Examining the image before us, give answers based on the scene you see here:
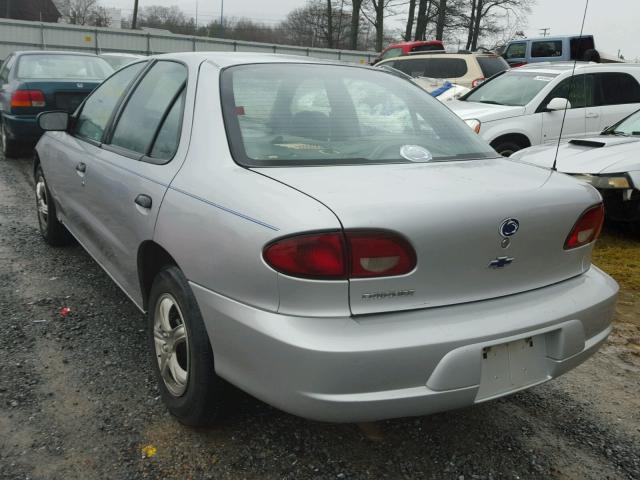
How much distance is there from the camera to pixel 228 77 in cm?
263

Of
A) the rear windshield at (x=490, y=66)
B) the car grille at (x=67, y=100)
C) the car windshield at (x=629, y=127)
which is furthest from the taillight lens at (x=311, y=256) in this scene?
the rear windshield at (x=490, y=66)

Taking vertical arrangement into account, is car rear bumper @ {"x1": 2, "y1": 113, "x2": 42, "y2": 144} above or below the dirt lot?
above

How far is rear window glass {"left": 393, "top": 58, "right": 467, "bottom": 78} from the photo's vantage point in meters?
12.4

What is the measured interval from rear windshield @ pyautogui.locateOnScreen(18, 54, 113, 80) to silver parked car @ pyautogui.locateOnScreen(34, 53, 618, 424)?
637cm

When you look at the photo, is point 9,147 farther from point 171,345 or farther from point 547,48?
point 547,48

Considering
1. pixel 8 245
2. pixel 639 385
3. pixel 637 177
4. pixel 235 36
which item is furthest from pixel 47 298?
pixel 235 36

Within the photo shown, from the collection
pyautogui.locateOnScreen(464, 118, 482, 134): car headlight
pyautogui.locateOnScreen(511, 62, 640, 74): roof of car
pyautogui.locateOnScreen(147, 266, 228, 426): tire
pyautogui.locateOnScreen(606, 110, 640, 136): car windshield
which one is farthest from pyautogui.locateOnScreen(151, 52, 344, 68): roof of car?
pyautogui.locateOnScreen(511, 62, 640, 74): roof of car

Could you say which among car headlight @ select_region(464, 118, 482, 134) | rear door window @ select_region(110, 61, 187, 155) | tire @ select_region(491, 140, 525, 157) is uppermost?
rear door window @ select_region(110, 61, 187, 155)

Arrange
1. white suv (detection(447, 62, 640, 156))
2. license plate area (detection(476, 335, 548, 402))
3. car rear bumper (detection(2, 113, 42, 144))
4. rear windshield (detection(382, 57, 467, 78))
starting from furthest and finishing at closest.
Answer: rear windshield (detection(382, 57, 467, 78)) → car rear bumper (detection(2, 113, 42, 144)) → white suv (detection(447, 62, 640, 156)) → license plate area (detection(476, 335, 548, 402))

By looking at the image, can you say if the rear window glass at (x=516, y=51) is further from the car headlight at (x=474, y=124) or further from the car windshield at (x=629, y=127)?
the car windshield at (x=629, y=127)

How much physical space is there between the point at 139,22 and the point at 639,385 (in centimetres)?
5331

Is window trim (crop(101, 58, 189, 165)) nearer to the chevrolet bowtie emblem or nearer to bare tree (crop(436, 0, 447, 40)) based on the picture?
the chevrolet bowtie emblem

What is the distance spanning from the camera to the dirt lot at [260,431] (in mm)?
2285

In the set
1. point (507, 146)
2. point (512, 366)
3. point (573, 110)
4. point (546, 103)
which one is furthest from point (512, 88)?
point (512, 366)
